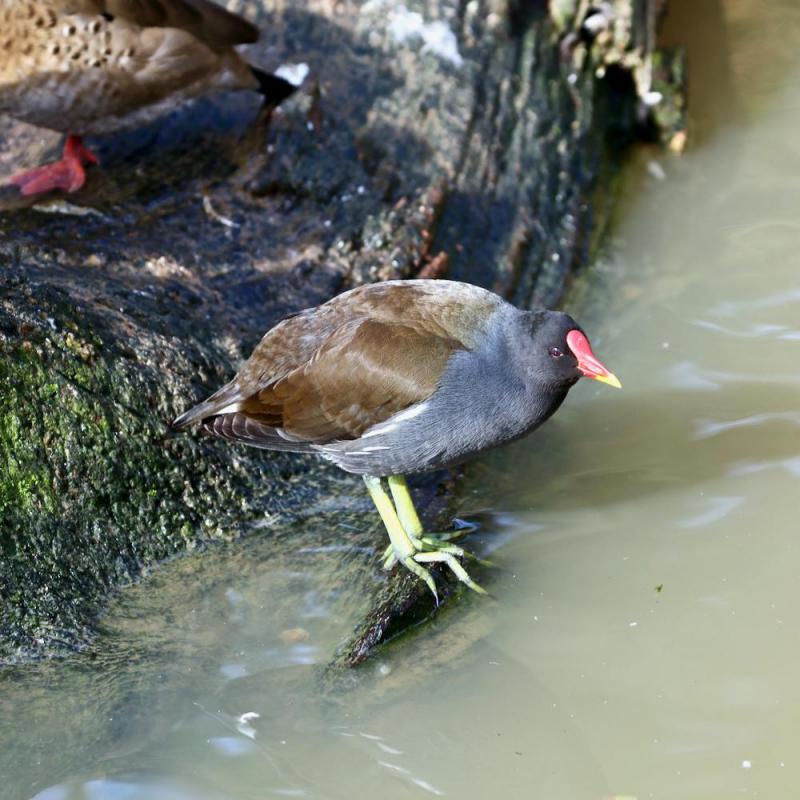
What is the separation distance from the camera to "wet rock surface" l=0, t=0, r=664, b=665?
13.7 ft

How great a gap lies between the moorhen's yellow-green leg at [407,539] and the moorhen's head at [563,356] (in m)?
0.76

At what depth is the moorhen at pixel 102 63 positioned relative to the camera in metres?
5.76

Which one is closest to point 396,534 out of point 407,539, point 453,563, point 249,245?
point 407,539

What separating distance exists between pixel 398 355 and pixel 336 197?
1888 mm

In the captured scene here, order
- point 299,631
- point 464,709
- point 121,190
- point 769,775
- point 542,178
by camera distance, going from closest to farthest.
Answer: point 769,775 → point 464,709 → point 299,631 → point 121,190 → point 542,178

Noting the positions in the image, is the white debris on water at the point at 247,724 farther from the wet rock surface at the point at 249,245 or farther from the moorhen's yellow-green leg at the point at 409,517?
the moorhen's yellow-green leg at the point at 409,517

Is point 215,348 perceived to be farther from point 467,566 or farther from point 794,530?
point 794,530

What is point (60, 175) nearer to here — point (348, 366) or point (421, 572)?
point (348, 366)

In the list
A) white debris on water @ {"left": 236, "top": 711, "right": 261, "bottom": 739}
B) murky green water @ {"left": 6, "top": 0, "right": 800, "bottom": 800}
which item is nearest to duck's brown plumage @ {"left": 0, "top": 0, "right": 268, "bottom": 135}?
murky green water @ {"left": 6, "top": 0, "right": 800, "bottom": 800}

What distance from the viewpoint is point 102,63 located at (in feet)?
19.1

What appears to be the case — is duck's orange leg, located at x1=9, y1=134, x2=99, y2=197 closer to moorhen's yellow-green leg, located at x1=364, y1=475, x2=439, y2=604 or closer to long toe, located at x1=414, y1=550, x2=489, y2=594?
moorhen's yellow-green leg, located at x1=364, y1=475, x2=439, y2=604

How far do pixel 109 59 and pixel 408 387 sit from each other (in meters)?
2.91

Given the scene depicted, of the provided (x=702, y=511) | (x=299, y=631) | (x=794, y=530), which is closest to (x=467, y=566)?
(x=299, y=631)

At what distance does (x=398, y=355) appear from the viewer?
13.7 feet
